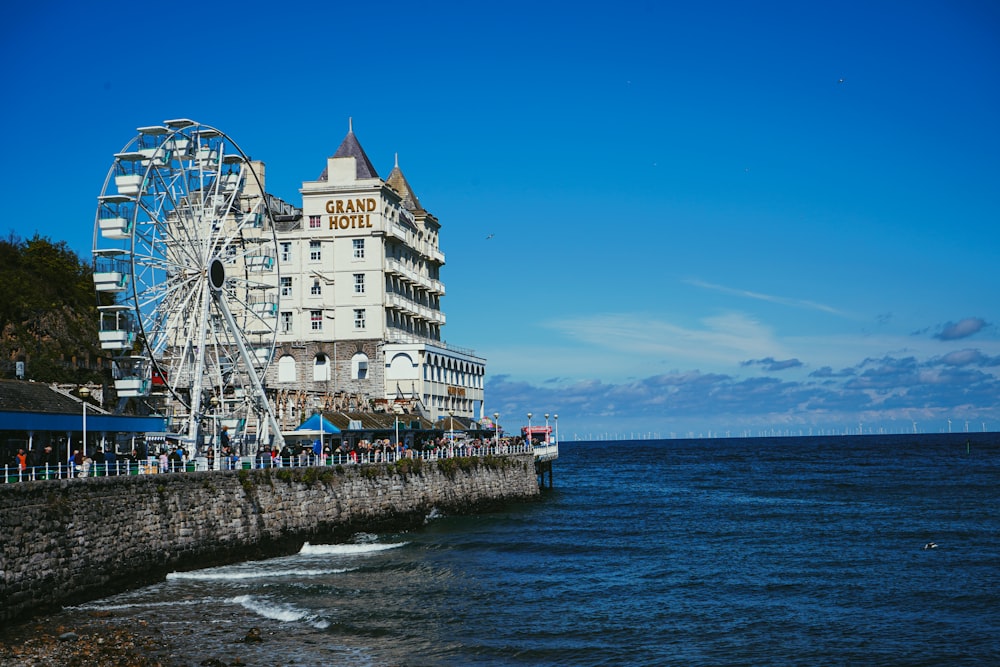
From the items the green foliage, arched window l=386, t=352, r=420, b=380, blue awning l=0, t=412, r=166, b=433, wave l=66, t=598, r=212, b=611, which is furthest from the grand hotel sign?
wave l=66, t=598, r=212, b=611

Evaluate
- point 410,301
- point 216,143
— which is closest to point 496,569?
point 216,143

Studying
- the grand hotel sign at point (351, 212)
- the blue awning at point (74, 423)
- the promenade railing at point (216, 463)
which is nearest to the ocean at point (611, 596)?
the promenade railing at point (216, 463)

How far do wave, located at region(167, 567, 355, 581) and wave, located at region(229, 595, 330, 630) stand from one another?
305cm

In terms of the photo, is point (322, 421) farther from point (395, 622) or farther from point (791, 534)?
point (395, 622)

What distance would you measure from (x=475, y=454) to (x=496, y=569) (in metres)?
25.1

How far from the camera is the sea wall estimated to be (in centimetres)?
2702

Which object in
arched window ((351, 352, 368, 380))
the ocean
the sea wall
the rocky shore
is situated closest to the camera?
the rocky shore

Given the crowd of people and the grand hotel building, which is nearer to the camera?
the crowd of people

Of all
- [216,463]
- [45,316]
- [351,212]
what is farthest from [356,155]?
[216,463]

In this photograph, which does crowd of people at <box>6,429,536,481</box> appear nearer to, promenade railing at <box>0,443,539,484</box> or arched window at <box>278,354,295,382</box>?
promenade railing at <box>0,443,539,484</box>

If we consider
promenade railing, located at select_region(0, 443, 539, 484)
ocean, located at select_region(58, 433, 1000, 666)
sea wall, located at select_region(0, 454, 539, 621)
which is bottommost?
ocean, located at select_region(58, 433, 1000, 666)

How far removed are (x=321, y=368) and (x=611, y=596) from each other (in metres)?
45.7

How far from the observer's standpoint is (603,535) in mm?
50062

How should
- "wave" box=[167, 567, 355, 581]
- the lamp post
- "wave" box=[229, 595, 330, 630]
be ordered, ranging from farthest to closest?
the lamp post < "wave" box=[167, 567, 355, 581] < "wave" box=[229, 595, 330, 630]
